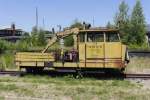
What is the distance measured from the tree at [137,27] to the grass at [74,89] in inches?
1432

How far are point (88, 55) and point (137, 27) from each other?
38.3m

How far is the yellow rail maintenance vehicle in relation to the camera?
17.9m

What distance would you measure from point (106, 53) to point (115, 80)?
1392mm

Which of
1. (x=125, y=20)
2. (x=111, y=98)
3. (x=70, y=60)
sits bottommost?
(x=111, y=98)

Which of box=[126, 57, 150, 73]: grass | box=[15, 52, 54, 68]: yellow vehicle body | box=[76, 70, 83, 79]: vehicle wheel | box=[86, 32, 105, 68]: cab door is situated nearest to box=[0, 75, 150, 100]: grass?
box=[76, 70, 83, 79]: vehicle wheel

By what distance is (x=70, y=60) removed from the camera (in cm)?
1875

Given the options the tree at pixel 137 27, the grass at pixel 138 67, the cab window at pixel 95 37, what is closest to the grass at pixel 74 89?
the cab window at pixel 95 37

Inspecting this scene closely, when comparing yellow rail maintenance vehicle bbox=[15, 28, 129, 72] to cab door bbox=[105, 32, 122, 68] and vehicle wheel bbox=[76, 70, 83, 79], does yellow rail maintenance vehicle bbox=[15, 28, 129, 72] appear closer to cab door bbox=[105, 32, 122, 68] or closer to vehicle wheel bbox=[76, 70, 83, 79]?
cab door bbox=[105, 32, 122, 68]

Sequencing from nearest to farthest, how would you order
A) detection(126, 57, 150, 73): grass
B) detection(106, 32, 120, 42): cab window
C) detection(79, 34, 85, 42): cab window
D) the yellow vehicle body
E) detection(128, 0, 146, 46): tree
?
detection(106, 32, 120, 42): cab window → detection(79, 34, 85, 42): cab window → the yellow vehicle body → detection(126, 57, 150, 73): grass → detection(128, 0, 146, 46): tree

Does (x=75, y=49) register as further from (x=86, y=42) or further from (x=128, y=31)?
(x=128, y=31)

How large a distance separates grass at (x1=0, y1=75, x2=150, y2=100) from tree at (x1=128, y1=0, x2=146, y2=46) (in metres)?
36.4

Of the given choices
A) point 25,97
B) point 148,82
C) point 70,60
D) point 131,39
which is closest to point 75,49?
point 70,60

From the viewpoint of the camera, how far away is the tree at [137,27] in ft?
176

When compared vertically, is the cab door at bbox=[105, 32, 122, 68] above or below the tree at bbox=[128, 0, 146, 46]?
below
